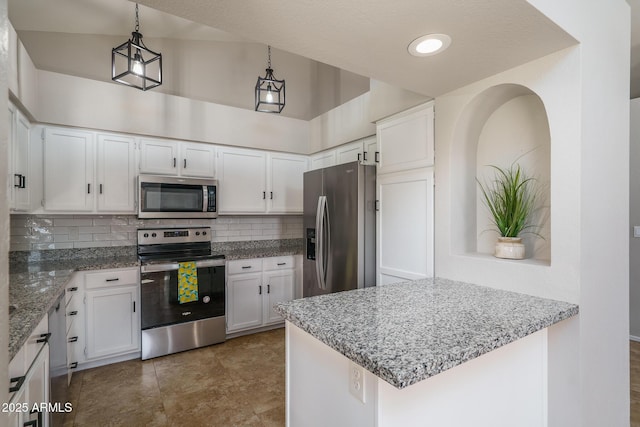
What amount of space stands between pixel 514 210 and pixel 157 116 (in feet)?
10.6

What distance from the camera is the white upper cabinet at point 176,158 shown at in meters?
3.16

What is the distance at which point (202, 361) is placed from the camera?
→ 2.85m

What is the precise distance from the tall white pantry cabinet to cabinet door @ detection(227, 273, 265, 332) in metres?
1.54

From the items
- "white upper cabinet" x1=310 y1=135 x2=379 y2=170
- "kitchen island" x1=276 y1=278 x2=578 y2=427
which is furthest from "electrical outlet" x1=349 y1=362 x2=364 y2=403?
"white upper cabinet" x1=310 y1=135 x2=379 y2=170

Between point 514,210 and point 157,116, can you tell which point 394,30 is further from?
point 157,116

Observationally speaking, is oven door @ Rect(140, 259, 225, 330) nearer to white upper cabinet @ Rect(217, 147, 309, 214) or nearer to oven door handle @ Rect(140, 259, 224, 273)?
oven door handle @ Rect(140, 259, 224, 273)

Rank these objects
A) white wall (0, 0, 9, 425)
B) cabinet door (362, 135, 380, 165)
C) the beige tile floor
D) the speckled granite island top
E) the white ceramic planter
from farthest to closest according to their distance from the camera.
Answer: cabinet door (362, 135, 380, 165) → the beige tile floor → the white ceramic planter → the speckled granite island top → white wall (0, 0, 9, 425)

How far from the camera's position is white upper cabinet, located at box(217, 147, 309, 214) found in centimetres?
358

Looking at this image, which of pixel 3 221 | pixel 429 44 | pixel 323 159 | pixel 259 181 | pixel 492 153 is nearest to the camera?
pixel 3 221

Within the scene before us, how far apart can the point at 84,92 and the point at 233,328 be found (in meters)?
2.65

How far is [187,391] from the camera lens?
2369mm

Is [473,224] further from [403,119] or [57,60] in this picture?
[57,60]

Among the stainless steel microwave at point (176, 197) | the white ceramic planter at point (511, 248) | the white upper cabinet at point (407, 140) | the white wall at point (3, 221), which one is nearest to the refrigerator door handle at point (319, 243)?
the white upper cabinet at point (407, 140)

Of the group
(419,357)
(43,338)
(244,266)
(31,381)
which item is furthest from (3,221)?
(244,266)
